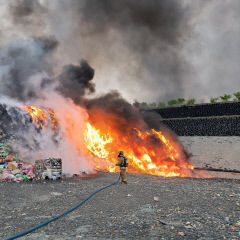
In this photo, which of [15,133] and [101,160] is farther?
[101,160]

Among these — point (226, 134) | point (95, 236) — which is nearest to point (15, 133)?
point (95, 236)

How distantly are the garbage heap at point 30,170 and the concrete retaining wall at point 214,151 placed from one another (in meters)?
11.5

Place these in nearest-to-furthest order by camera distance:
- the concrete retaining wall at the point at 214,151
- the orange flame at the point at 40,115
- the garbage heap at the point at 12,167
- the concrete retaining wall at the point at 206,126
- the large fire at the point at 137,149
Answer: the garbage heap at the point at 12,167, the orange flame at the point at 40,115, the large fire at the point at 137,149, the concrete retaining wall at the point at 214,151, the concrete retaining wall at the point at 206,126

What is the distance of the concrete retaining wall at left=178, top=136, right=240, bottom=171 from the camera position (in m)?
16.6

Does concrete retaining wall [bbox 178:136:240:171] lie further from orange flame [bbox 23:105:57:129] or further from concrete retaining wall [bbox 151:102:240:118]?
orange flame [bbox 23:105:57:129]

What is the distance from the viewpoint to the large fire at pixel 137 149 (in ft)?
49.6

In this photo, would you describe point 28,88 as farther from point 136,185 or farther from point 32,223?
point 32,223

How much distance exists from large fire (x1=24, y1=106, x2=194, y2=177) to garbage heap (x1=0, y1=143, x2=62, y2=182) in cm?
397


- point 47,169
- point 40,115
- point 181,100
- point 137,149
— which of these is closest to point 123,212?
point 47,169

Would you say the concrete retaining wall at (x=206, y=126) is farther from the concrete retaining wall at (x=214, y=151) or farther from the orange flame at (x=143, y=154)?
the orange flame at (x=143, y=154)

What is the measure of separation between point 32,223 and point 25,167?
5992 millimetres

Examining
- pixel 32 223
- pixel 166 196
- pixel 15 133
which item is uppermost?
pixel 15 133

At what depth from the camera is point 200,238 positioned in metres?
4.30

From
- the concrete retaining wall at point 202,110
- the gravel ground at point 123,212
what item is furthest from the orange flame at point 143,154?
the gravel ground at point 123,212
